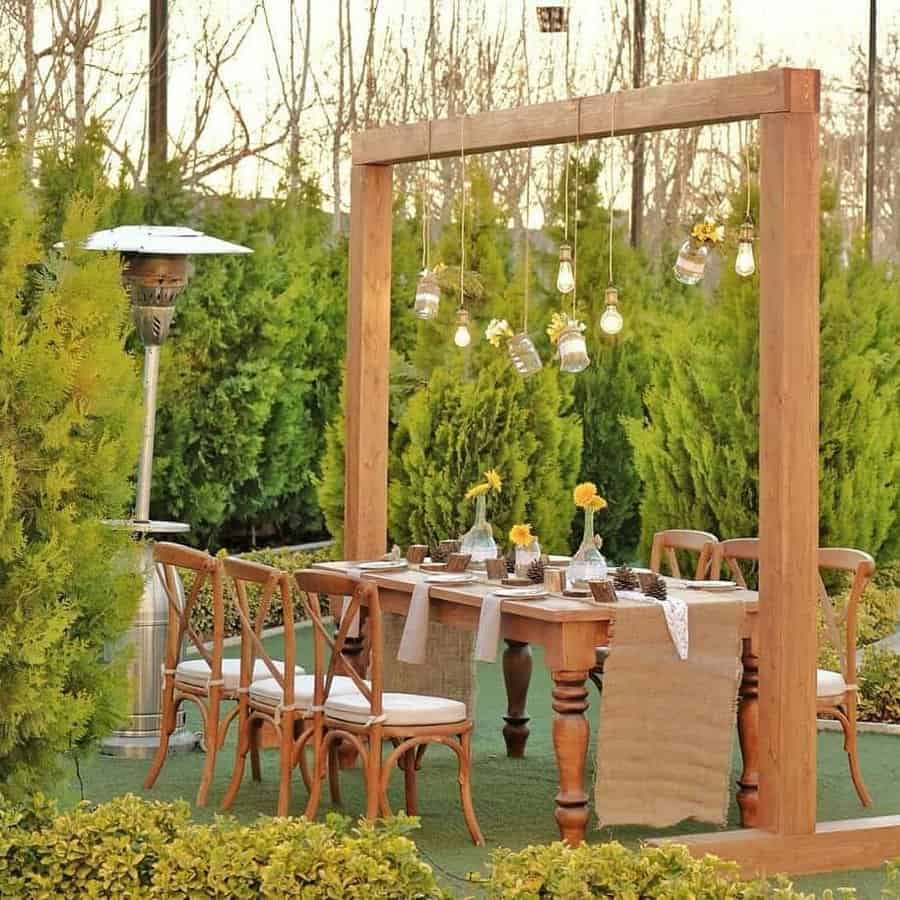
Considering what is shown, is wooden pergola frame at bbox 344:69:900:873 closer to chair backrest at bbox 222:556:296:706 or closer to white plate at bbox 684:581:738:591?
white plate at bbox 684:581:738:591

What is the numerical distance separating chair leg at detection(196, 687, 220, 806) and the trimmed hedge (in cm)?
180

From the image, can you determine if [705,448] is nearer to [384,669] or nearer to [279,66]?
[384,669]

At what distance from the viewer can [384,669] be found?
7.26m

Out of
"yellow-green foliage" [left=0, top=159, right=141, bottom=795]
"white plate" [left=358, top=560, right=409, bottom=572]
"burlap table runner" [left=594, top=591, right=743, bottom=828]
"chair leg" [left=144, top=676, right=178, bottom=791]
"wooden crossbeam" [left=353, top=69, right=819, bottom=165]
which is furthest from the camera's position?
"white plate" [left=358, top=560, right=409, bottom=572]

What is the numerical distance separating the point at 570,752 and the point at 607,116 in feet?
6.50

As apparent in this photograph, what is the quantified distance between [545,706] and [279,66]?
5.43 metres

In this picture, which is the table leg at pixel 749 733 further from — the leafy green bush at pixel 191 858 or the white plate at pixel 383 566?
the leafy green bush at pixel 191 858

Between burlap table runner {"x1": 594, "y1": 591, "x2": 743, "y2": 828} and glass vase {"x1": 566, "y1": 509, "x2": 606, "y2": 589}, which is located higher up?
glass vase {"x1": 566, "y1": 509, "x2": 606, "y2": 589}

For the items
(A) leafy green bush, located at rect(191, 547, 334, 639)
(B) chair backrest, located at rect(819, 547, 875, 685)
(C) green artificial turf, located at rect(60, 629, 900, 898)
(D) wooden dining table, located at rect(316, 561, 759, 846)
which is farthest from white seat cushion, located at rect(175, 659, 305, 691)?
(A) leafy green bush, located at rect(191, 547, 334, 639)

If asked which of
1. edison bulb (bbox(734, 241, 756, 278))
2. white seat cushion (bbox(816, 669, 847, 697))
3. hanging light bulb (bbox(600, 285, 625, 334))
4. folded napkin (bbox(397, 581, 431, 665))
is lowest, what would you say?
white seat cushion (bbox(816, 669, 847, 697))

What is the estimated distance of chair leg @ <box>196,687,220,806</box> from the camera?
6.46m

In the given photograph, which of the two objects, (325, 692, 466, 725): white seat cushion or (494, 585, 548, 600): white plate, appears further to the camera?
(494, 585, 548, 600): white plate

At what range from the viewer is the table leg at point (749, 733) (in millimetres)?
6324

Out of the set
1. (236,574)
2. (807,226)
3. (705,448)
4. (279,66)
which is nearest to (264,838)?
(236,574)
